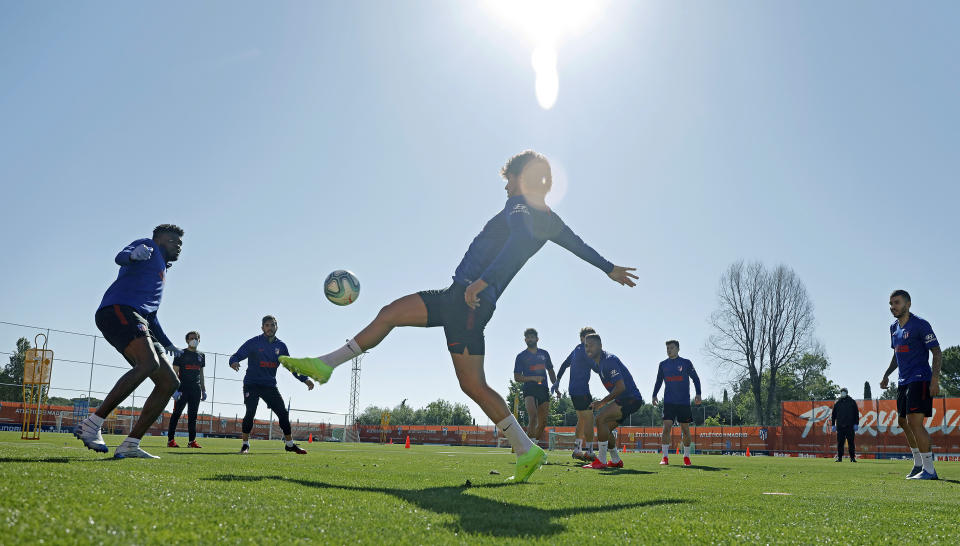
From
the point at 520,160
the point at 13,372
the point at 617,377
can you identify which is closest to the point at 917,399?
the point at 617,377

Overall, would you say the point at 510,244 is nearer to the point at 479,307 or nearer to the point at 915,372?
the point at 479,307

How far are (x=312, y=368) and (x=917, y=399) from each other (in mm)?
7920

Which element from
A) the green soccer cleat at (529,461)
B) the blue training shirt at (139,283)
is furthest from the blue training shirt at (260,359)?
the green soccer cleat at (529,461)

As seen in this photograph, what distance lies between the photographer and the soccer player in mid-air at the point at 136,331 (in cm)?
531

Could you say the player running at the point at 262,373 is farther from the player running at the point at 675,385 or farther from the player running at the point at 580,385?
the player running at the point at 675,385

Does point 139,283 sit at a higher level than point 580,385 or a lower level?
higher

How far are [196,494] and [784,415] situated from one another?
3465cm

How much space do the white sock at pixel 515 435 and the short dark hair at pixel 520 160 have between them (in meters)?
1.95

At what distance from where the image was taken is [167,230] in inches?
235

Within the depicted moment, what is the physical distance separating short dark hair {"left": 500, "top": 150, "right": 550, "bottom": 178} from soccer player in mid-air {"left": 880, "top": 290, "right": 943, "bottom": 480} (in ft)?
20.5

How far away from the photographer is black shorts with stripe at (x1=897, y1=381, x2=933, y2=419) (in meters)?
8.06

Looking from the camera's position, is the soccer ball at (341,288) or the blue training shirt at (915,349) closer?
the soccer ball at (341,288)

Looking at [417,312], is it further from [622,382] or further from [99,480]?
[622,382]

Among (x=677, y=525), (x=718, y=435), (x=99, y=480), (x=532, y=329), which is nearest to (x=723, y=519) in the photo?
(x=677, y=525)
